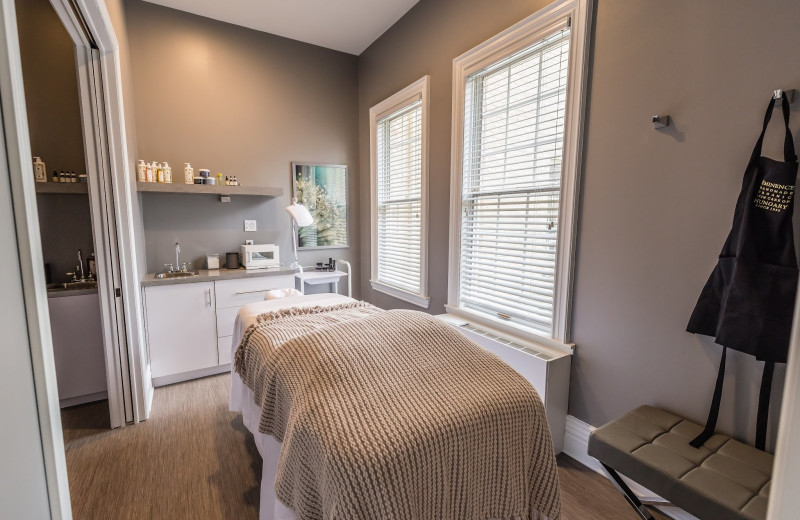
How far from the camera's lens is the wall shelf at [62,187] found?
235 centimetres

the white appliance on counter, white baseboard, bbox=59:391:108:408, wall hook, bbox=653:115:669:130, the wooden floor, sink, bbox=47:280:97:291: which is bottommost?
the wooden floor

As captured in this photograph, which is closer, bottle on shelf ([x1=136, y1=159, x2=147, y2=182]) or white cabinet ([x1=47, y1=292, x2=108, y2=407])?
white cabinet ([x1=47, y1=292, x2=108, y2=407])

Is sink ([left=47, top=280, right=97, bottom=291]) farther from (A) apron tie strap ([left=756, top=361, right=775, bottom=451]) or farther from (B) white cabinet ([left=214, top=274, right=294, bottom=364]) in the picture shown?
(A) apron tie strap ([left=756, top=361, right=775, bottom=451])

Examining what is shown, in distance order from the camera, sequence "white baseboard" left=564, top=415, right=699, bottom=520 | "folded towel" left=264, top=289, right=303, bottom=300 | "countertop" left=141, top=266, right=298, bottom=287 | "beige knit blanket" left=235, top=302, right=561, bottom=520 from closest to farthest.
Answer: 1. "beige knit blanket" left=235, top=302, right=561, bottom=520
2. "white baseboard" left=564, top=415, right=699, bottom=520
3. "folded towel" left=264, top=289, right=303, bottom=300
4. "countertop" left=141, top=266, right=298, bottom=287

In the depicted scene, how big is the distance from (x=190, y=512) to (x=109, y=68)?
246cm

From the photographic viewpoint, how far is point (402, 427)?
38.7 inches

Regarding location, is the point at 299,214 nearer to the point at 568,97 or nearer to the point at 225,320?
the point at 225,320

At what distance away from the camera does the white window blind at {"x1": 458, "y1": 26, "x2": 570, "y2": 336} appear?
1999 mm

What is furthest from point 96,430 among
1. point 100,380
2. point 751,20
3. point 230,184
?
point 751,20

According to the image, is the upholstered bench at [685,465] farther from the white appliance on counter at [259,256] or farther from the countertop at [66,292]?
the countertop at [66,292]

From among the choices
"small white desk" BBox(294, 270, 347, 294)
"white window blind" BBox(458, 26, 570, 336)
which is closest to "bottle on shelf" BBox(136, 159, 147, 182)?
"small white desk" BBox(294, 270, 347, 294)

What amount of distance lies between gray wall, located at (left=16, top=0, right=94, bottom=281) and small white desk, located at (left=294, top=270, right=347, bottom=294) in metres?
1.63

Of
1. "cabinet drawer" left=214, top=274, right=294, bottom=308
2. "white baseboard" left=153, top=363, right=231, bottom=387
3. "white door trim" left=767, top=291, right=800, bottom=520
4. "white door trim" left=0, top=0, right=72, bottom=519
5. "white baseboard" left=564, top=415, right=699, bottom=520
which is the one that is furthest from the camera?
"cabinet drawer" left=214, top=274, right=294, bottom=308

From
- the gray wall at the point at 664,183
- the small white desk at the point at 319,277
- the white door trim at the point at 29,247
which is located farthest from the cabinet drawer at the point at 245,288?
the gray wall at the point at 664,183
